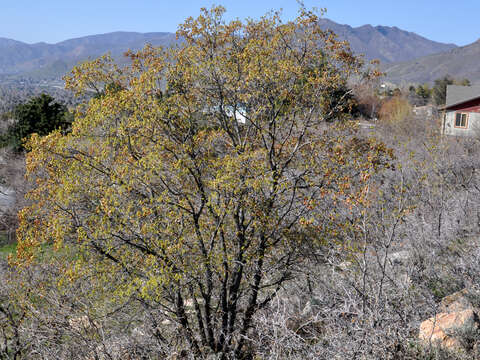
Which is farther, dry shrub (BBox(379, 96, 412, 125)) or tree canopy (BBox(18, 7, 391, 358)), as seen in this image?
dry shrub (BBox(379, 96, 412, 125))

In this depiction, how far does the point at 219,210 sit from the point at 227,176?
63cm

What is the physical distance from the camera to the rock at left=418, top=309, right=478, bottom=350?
19.9 ft

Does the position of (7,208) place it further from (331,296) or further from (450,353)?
(450,353)

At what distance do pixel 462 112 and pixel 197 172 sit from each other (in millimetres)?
29346

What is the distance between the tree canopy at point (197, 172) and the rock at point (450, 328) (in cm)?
226

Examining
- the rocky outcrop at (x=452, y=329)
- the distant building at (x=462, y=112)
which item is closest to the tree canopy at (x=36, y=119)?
the rocky outcrop at (x=452, y=329)

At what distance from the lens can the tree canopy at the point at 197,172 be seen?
7.97m

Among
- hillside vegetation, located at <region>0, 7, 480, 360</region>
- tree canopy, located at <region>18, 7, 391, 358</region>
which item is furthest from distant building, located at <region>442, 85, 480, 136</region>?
tree canopy, located at <region>18, 7, 391, 358</region>

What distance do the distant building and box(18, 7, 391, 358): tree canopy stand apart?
23.9m

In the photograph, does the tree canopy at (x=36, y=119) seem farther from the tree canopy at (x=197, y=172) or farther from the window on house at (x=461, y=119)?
the window on house at (x=461, y=119)

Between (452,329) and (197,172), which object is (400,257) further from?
(197,172)

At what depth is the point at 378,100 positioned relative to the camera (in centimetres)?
4872

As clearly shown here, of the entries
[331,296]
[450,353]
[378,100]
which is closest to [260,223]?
[331,296]

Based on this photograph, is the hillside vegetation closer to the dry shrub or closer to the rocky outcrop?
the rocky outcrop
